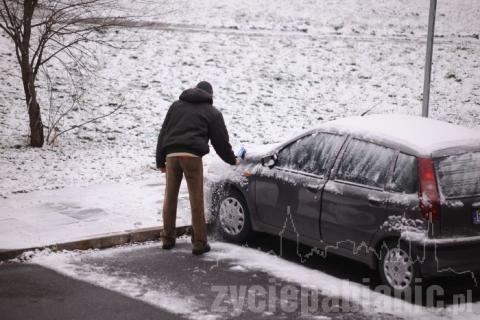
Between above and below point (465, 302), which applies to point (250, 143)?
above

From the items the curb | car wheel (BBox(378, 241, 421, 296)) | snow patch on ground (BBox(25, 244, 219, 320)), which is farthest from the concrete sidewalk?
car wheel (BBox(378, 241, 421, 296))

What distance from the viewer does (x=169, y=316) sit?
19.1 ft

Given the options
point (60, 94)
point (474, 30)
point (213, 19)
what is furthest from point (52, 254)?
point (474, 30)

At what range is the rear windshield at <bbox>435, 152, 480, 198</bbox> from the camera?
252 inches

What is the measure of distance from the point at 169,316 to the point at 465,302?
269 centimetres

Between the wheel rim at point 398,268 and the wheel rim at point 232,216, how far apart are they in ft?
6.96

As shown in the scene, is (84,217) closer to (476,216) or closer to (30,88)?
(30,88)

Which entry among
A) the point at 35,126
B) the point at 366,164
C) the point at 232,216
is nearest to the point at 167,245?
the point at 232,216

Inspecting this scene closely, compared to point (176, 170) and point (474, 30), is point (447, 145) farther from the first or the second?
point (474, 30)

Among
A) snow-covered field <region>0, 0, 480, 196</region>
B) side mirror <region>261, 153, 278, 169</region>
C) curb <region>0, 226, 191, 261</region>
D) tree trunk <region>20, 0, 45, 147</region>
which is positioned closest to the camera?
curb <region>0, 226, 191, 261</region>

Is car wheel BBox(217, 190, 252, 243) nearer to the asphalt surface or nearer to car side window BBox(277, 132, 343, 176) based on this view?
the asphalt surface

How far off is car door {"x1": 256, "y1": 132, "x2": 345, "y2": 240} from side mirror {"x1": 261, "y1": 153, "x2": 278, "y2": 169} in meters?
0.04

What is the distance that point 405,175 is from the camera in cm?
651

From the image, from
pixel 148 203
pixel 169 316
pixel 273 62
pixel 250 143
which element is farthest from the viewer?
pixel 273 62
